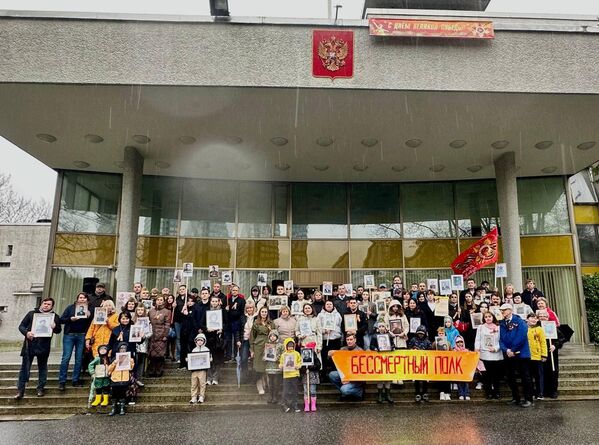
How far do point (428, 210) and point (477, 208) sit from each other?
1.83 meters

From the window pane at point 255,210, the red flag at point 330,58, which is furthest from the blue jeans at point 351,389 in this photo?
the window pane at point 255,210

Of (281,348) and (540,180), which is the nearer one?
(281,348)

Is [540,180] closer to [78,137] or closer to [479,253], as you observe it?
[479,253]

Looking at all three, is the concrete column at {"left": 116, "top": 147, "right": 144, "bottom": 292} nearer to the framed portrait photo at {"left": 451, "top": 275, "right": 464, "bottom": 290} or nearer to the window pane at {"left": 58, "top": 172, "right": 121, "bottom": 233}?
the window pane at {"left": 58, "top": 172, "right": 121, "bottom": 233}

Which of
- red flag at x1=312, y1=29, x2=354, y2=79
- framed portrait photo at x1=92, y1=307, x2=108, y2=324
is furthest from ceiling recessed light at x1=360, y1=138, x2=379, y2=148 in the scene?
framed portrait photo at x1=92, y1=307, x2=108, y2=324

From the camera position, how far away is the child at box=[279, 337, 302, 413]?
25.8 ft

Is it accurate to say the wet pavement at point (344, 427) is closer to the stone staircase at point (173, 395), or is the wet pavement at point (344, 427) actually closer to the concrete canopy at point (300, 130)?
the stone staircase at point (173, 395)

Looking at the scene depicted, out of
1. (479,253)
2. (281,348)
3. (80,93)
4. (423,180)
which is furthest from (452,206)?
(80,93)

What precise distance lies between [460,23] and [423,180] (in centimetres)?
726

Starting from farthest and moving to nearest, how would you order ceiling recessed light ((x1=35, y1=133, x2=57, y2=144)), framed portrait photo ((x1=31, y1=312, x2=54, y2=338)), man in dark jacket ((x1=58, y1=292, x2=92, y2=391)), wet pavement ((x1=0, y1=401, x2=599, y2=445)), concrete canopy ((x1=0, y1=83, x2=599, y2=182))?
ceiling recessed light ((x1=35, y1=133, x2=57, y2=144))
concrete canopy ((x1=0, y1=83, x2=599, y2=182))
man in dark jacket ((x1=58, y1=292, x2=92, y2=391))
framed portrait photo ((x1=31, y1=312, x2=54, y2=338))
wet pavement ((x1=0, y1=401, x2=599, y2=445))

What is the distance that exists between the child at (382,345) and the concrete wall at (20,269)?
938 inches

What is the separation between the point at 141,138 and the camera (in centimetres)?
1283

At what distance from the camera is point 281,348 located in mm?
8227

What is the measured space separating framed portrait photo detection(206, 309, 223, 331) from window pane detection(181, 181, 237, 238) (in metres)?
7.12
